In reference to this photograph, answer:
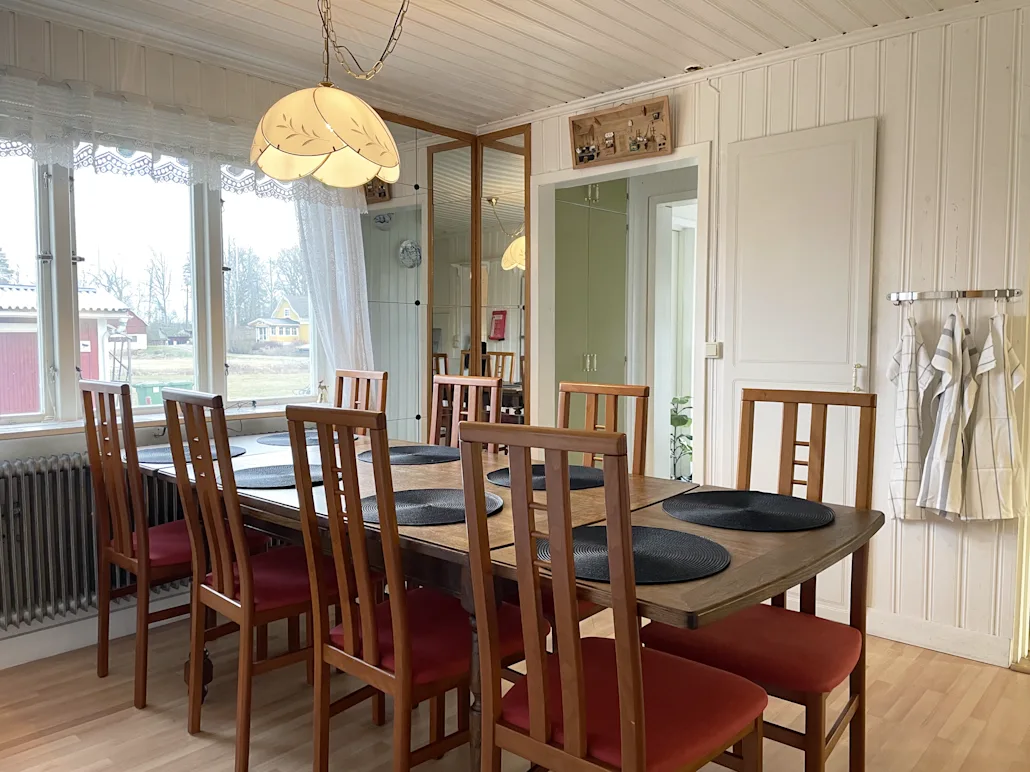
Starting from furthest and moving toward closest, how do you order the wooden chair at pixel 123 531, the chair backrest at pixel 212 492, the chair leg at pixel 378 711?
the wooden chair at pixel 123 531
the chair leg at pixel 378 711
the chair backrest at pixel 212 492

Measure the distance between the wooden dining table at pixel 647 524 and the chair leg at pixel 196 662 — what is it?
29 cm

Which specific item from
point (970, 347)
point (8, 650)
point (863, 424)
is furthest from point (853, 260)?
point (8, 650)

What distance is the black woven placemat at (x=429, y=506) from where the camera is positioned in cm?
182

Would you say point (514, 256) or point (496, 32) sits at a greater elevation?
point (496, 32)

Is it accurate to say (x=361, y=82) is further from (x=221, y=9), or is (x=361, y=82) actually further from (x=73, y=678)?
(x=73, y=678)

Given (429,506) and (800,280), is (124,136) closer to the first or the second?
(429,506)

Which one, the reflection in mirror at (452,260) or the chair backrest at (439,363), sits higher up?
the reflection in mirror at (452,260)

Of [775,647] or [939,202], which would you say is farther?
[939,202]

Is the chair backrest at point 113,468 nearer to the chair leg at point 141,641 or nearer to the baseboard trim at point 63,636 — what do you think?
the chair leg at point 141,641

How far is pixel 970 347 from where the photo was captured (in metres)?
2.83

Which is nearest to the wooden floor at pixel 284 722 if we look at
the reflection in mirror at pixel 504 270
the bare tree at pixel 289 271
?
the bare tree at pixel 289 271

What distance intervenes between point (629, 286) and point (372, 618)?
3.82 m

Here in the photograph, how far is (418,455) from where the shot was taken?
2.78 m

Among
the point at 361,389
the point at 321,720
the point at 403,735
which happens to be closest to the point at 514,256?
the point at 361,389
